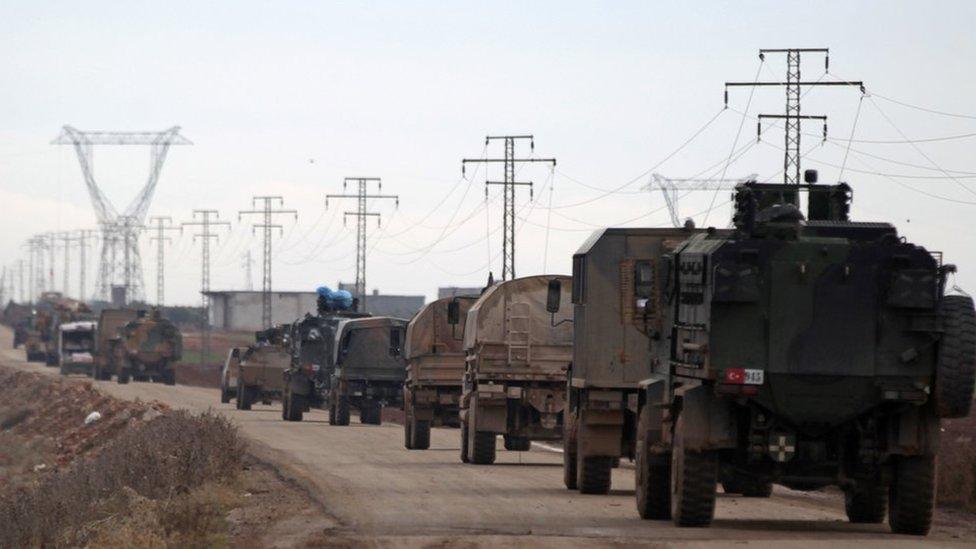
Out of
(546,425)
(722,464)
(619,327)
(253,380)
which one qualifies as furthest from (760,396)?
(253,380)

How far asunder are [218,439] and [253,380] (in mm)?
28431

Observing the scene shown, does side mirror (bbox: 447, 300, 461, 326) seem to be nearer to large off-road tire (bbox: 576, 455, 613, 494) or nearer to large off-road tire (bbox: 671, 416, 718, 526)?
large off-road tire (bbox: 576, 455, 613, 494)

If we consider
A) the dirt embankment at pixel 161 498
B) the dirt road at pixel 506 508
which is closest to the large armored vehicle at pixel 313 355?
the dirt embankment at pixel 161 498

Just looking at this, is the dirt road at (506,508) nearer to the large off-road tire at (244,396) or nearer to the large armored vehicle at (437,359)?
the large armored vehicle at (437,359)

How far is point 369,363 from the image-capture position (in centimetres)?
4434

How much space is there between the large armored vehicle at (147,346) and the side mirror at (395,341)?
38.5m

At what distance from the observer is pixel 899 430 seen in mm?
17391

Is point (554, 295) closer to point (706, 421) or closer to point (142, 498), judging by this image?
point (142, 498)

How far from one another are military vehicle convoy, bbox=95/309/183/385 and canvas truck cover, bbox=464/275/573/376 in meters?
51.7

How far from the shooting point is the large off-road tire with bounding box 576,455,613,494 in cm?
2361

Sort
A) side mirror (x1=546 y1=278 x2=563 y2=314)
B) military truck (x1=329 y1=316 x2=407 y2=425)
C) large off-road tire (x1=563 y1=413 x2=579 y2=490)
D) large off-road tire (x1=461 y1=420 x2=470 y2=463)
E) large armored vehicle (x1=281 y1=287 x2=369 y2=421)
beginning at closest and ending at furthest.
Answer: large off-road tire (x1=563 y1=413 x2=579 y2=490), side mirror (x1=546 y1=278 x2=563 y2=314), large off-road tire (x1=461 y1=420 x2=470 y2=463), military truck (x1=329 y1=316 x2=407 y2=425), large armored vehicle (x1=281 y1=287 x2=369 y2=421)

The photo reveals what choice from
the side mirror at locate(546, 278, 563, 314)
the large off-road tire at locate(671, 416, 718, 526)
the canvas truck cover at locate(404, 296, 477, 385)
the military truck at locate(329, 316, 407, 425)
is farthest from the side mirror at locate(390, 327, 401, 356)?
the large off-road tire at locate(671, 416, 718, 526)

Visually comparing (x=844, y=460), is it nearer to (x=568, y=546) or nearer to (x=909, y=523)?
(x=909, y=523)

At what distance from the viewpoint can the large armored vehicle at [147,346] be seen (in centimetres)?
7919
